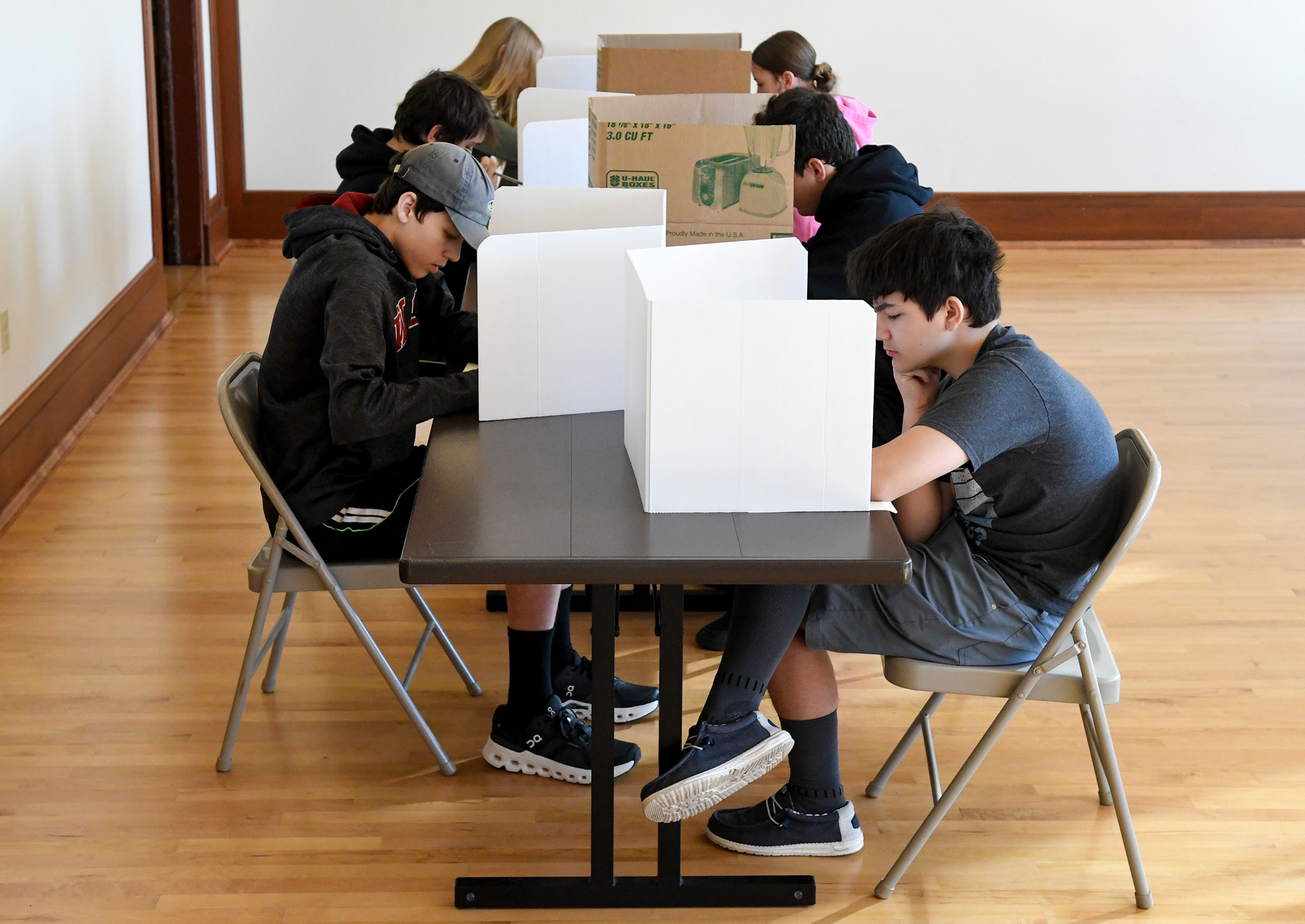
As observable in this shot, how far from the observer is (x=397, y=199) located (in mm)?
2346

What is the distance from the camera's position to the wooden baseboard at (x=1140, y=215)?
23.8 ft

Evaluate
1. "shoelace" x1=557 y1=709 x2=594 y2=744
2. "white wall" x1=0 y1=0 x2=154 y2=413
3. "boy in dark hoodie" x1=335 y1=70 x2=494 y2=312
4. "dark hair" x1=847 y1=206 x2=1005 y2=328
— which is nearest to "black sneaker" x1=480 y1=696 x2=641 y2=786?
"shoelace" x1=557 y1=709 x2=594 y2=744

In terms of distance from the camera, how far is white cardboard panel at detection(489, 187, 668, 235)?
2529mm

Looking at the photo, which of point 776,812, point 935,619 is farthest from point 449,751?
point 935,619

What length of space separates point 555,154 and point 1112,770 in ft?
6.87

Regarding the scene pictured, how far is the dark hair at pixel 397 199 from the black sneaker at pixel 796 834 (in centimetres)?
117

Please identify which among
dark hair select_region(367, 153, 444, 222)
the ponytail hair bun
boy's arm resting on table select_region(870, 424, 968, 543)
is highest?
the ponytail hair bun

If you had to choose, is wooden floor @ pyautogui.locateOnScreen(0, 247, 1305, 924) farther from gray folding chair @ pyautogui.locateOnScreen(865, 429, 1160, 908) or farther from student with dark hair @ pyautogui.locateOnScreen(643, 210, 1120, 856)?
student with dark hair @ pyautogui.locateOnScreen(643, 210, 1120, 856)

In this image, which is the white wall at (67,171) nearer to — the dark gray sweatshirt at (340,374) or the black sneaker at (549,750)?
the dark gray sweatshirt at (340,374)

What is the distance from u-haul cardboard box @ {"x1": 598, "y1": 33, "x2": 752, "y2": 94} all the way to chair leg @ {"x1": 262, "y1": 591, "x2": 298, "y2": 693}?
208cm

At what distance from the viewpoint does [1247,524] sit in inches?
143

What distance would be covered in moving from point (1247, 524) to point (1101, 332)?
206 cm

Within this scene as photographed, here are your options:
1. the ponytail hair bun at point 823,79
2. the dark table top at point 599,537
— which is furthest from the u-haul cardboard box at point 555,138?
the dark table top at point 599,537

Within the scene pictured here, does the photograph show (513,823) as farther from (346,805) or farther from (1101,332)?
(1101,332)
